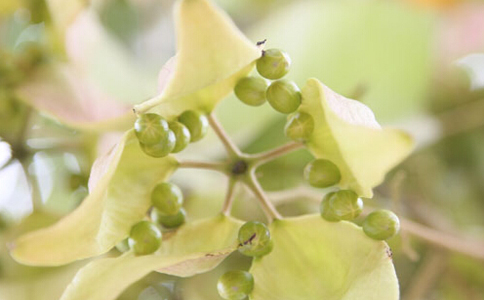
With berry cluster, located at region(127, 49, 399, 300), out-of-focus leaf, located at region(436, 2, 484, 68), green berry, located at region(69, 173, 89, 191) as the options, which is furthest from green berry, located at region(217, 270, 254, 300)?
out-of-focus leaf, located at region(436, 2, 484, 68)

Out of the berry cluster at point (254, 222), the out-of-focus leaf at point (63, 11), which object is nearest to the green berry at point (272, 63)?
the berry cluster at point (254, 222)

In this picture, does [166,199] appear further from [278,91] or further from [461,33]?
[461,33]

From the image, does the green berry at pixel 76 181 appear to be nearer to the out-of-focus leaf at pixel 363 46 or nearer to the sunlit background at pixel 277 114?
the sunlit background at pixel 277 114

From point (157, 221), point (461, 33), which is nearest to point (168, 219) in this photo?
point (157, 221)

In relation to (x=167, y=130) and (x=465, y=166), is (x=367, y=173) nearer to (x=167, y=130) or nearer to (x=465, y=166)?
(x=167, y=130)

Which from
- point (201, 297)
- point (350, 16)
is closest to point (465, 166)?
point (350, 16)
